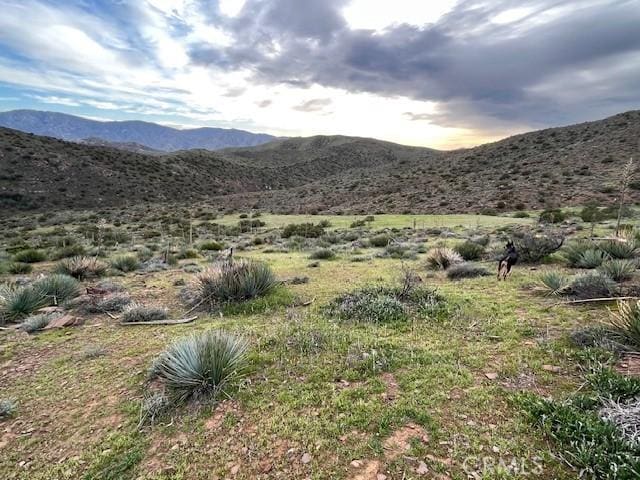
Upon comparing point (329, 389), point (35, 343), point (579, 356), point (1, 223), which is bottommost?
point (1, 223)

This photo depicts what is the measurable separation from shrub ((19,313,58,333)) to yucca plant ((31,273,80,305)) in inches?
41.0

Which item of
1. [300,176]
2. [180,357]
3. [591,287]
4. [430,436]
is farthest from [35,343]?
[300,176]

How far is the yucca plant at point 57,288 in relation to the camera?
7926 millimetres

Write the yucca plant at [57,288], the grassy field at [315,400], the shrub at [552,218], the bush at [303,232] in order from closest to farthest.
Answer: the grassy field at [315,400], the yucca plant at [57,288], the shrub at [552,218], the bush at [303,232]

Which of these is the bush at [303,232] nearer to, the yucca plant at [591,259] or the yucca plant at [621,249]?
the yucca plant at [591,259]

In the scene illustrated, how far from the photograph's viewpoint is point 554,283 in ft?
21.1

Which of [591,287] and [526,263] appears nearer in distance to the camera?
[591,287]

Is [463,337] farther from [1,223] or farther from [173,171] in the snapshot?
[173,171]

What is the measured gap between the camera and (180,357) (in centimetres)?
428

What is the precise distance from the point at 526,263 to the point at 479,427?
7164 millimetres

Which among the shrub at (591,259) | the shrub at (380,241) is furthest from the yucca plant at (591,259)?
the shrub at (380,241)

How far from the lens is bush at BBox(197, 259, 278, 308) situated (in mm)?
7195

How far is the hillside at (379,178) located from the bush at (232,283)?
23382 millimetres

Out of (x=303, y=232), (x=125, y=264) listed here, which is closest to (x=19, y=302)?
(x=125, y=264)
